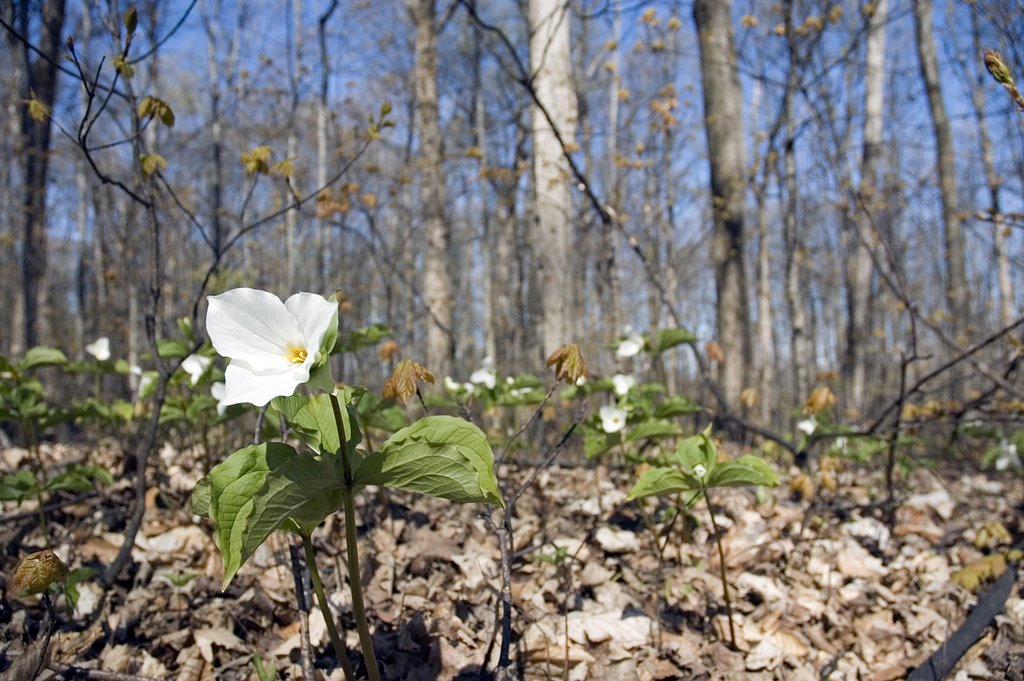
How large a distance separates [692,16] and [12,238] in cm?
865

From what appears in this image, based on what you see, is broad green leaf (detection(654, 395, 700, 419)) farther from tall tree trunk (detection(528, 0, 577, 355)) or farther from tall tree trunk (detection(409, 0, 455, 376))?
tall tree trunk (detection(409, 0, 455, 376))

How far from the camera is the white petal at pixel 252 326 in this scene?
3.61 feet

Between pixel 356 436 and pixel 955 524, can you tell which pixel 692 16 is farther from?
pixel 356 436

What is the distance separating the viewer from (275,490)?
1.05m

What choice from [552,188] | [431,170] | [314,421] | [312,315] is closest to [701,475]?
[314,421]

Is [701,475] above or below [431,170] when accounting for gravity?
below

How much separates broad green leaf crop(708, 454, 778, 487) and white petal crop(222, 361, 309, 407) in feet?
4.12

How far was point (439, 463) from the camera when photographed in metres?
1.12

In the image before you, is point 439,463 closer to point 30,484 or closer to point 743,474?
point 743,474

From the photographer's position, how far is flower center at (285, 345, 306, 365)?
3.68 feet

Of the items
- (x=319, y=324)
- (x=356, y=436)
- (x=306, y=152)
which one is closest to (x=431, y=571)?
(x=356, y=436)

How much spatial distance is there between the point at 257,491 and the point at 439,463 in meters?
0.31

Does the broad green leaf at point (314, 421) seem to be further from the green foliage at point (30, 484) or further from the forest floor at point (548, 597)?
the green foliage at point (30, 484)

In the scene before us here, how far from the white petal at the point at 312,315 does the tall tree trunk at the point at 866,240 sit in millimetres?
6621
